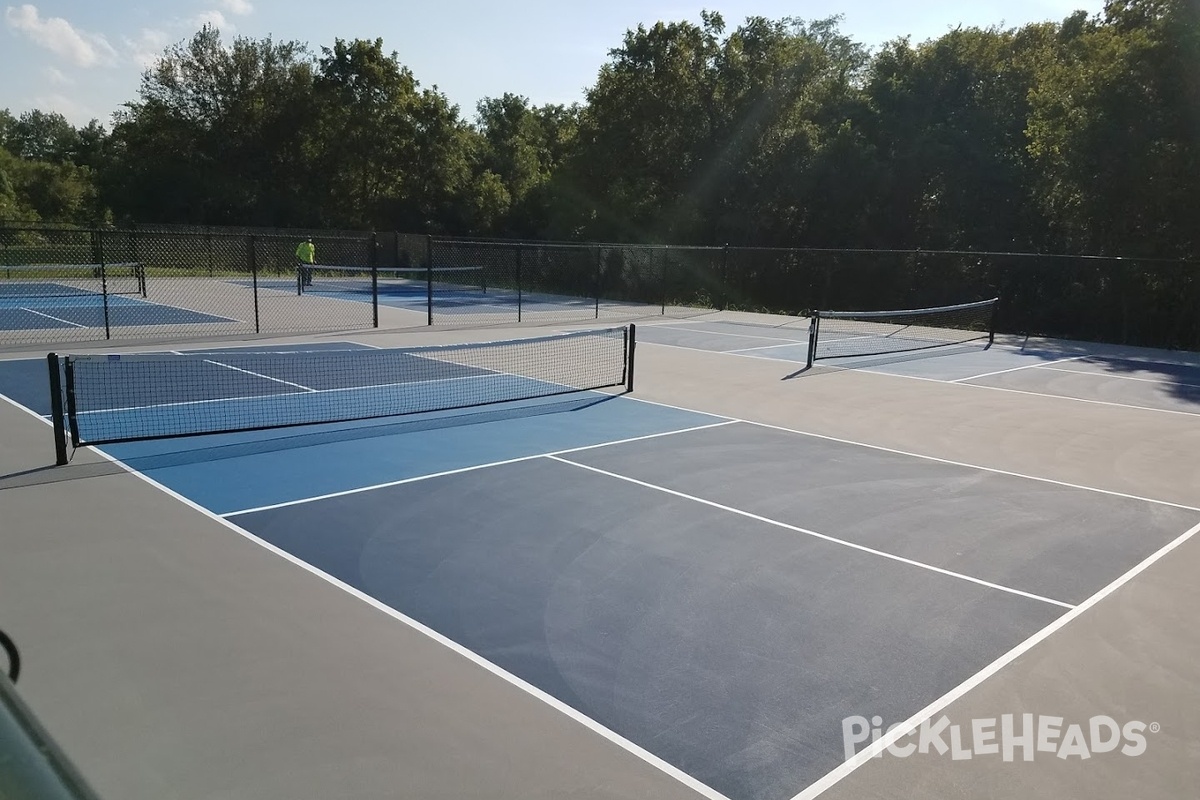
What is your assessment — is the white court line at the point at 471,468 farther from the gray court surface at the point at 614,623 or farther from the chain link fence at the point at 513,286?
the chain link fence at the point at 513,286

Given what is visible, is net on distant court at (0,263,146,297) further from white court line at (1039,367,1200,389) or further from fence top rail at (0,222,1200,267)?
white court line at (1039,367,1200,389)

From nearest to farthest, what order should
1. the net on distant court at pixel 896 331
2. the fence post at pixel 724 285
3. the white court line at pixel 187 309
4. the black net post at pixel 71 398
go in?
the black net post at pixel 71 398
the net on distant court at pixel 896 331
the white court line at pixel 187 309
the fence post at pixel 724 285

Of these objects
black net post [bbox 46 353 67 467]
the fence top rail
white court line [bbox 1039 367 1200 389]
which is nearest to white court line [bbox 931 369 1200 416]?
white court line [bbox 1039 367 1200 389]

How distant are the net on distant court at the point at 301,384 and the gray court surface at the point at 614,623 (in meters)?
1.41

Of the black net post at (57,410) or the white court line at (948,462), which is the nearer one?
the black net post at (57,410)

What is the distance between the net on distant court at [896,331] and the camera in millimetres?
18062

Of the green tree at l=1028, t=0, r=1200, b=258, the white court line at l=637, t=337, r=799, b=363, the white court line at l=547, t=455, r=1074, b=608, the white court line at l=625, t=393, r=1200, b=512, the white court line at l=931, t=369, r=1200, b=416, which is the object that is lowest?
the white court line at l=547, t=455, r=1074, b=608

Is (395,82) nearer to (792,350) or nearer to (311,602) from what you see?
(792,350)

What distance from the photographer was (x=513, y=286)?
3641 centimetres

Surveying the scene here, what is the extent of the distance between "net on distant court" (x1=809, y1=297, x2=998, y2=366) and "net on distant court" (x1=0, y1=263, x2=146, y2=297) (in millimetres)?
19643

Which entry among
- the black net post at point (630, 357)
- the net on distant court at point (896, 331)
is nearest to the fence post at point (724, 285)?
the net on distant court at point (896, 331)

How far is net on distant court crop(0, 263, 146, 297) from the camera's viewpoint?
26.4 m

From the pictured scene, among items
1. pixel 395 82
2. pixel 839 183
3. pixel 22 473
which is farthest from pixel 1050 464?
pixel 395 82

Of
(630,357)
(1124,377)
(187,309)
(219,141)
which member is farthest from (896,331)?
(219,141)
